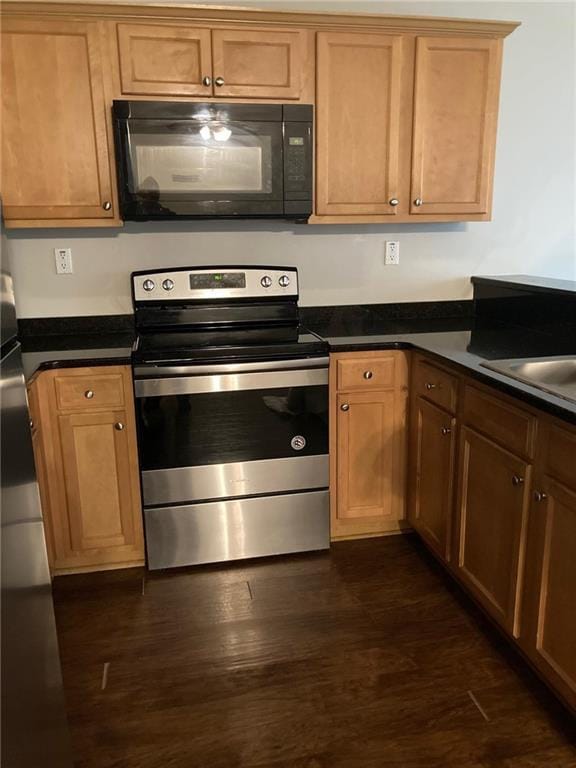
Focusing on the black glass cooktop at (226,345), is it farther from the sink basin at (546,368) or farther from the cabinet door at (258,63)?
the cabinet door at (258,63)

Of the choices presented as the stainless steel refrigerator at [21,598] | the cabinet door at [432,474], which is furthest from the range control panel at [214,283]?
the stainless steel refrigerator at [21,598]

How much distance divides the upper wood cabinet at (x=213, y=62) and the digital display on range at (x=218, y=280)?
2.33ft

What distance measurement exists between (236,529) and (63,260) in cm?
137

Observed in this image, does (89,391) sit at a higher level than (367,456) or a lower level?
higher

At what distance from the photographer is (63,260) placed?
2.71 metres

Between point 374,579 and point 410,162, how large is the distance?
1.71 meters

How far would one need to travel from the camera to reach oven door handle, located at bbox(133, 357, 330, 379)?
2.31 meters

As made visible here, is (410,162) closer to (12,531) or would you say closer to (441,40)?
(441,40)

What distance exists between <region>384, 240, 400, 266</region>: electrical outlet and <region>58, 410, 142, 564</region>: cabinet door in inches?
57.2

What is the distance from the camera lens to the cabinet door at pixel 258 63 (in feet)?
7.70

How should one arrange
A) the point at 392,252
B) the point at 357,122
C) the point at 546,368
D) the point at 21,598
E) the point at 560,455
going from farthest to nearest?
1. the point at 392,252
2. the point at 357,122
3. the point at 546,368
4. the point at 560,455
5. the point at 21,598

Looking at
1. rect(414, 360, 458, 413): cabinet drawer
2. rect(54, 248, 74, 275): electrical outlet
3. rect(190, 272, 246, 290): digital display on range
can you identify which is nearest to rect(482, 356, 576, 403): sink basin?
rect(414, 360, 458, 413): cabinet drawer

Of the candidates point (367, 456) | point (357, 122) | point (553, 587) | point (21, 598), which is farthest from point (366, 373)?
point (21, 598)

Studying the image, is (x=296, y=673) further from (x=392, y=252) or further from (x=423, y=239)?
(x=423, y=239)
